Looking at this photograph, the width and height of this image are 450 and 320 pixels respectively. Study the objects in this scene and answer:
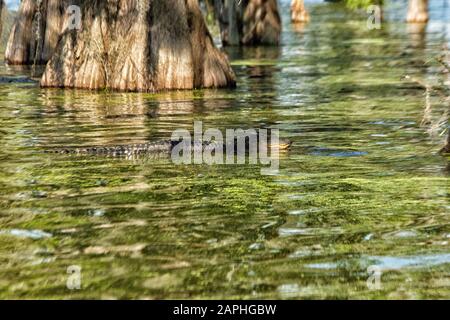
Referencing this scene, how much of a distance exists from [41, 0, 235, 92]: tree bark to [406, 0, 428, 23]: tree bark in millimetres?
29481

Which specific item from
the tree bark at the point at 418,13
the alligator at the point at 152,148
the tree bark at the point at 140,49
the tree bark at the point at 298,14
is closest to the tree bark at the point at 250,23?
the tree bark at the point at 418,13

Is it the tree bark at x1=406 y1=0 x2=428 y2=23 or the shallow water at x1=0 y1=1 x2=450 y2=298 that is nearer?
the shallow water at x1=0 y1=1 x2=450 y2=298

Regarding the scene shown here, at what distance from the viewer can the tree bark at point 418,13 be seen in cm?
5153

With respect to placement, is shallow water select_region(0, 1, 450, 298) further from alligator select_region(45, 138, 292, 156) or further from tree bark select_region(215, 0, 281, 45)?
tree bark select_region(215, 0, 281, 45)

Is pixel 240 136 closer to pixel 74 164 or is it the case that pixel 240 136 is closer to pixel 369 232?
pixel 74 164

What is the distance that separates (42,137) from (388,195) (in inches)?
243

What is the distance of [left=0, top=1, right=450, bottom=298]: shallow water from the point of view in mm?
8367

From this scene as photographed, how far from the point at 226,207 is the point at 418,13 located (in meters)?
42.1

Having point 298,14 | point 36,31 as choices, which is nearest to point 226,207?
point 36,31

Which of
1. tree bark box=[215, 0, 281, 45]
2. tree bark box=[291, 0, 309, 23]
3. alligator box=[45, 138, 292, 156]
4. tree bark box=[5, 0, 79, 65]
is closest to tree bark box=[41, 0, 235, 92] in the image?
tree bark box=[5, 0, 79, 65]

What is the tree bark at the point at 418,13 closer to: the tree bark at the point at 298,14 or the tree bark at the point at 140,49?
the tree bark at the point at 298,14

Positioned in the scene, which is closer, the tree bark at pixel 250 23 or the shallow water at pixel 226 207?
the shallow water at pixel 226 207

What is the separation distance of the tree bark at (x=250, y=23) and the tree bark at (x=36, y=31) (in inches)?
346
